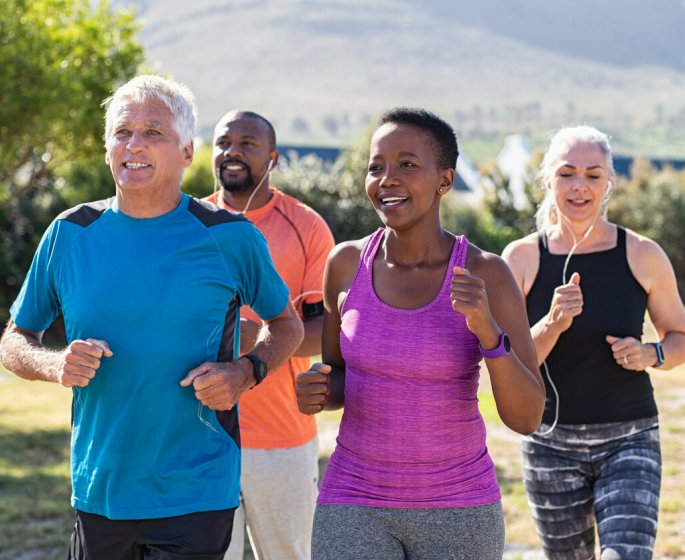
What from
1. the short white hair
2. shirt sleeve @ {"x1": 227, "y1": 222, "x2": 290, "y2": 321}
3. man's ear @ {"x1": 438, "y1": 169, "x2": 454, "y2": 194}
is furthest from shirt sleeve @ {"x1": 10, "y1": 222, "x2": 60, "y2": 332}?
man's ear @ {"x1": 438, "y1": 169, "x2": 454, "y2": 194}

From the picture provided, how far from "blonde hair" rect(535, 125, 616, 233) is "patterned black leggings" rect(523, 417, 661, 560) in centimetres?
99

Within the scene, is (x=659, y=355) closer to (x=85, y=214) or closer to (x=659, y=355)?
→ (x=659, y=355)

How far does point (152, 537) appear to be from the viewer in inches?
131

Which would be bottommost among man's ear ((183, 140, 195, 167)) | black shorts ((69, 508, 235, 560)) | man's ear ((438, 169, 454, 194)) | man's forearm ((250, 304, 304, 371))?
black shorts ((69, 508, 235, 560))

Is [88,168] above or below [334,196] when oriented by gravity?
below

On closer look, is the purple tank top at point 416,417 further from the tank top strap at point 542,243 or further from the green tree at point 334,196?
the green tree at point 334,196

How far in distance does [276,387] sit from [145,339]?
1.44 meters

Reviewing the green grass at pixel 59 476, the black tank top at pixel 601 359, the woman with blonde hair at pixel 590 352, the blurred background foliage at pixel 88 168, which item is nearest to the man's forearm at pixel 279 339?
the woman with blonde hair at pixel 590 352

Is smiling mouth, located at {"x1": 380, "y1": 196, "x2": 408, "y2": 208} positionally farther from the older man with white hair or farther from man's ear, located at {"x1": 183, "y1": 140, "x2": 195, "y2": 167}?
man's ear, located at {"x1": 183, "y1": 140, "x2": 195, "y2": 167}

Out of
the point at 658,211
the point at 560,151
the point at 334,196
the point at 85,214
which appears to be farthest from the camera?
the point at 658,211

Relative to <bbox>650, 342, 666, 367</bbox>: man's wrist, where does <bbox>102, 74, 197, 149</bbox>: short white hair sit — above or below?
above

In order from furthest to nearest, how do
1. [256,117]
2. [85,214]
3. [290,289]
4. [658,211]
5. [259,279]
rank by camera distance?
[658,211] → [256,117] → [290,289] → [259,279] → [85,214]

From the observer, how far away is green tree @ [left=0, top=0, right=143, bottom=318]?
12.3 meters

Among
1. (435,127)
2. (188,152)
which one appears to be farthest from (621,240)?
(188,152)
